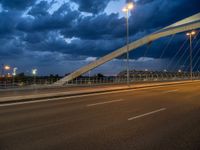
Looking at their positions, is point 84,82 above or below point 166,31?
below

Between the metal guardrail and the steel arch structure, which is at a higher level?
the steel arch structure

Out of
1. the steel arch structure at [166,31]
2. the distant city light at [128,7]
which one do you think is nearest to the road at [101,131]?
the distant city light at [128,7]

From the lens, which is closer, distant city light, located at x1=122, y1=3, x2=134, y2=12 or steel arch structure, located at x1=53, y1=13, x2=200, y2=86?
distant city light, located at x1=122, y1=3, x2=134, y2=12

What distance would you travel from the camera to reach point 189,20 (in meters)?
57.8

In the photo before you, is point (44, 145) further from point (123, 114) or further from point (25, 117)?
point (123, 114)

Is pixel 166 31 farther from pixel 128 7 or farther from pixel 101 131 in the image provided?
pixel 101 131

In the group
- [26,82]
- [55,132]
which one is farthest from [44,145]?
[26,82]

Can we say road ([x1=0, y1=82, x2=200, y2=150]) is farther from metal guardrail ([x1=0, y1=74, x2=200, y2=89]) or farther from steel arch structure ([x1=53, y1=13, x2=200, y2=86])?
steel arch structure ([x1=53, y1=13, x2=200, y2=86])

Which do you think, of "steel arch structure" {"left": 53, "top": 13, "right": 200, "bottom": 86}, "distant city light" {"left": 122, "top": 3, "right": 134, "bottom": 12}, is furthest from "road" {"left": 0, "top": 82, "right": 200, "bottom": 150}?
"steel arch structure" {"left": 53, "top": 13, "right": 200, "bottom": 86}

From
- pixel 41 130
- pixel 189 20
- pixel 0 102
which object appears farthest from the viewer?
pixel 189 20

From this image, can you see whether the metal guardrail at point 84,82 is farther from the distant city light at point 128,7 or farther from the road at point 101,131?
the road at point 101,131

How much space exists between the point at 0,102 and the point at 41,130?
949cm

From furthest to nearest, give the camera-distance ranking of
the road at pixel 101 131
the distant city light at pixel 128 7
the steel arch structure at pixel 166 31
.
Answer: the steel arch structure at pixel 166 31
the distant city light at pixel 128 7
the road at pixel 101 131

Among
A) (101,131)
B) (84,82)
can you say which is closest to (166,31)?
(84,82)
